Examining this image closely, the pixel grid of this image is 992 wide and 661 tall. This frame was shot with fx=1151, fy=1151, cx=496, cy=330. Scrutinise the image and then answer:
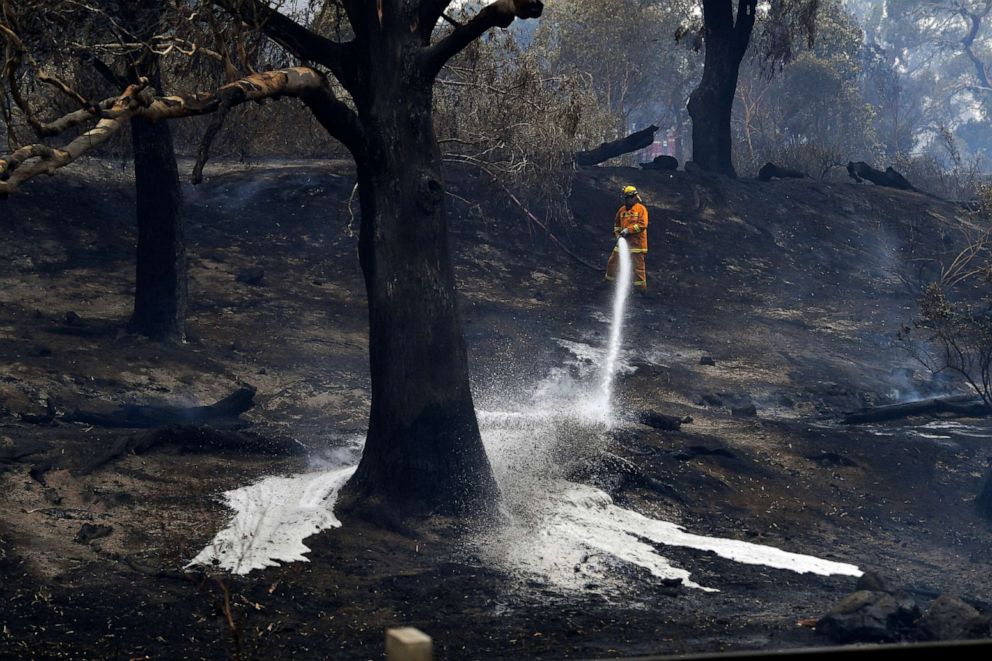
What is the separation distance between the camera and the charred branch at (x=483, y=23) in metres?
8.38

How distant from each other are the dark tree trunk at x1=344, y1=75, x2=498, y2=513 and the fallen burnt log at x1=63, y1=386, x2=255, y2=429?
282 centimetres

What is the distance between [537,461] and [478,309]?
765 cm

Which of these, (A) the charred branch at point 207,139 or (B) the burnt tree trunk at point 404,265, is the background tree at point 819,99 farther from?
(A) the charred branch at point 207,139

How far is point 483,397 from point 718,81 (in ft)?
44.3

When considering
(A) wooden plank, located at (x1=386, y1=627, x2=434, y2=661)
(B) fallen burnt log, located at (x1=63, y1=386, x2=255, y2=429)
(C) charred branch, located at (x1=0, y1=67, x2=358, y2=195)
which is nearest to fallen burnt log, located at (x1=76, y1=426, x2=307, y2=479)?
(B) fallen burnt log, located at (x1=63, y1=386, x2=255, y2=429)

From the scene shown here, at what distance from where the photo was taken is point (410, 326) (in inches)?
376

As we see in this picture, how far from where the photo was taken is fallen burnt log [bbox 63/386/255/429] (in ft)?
38.4

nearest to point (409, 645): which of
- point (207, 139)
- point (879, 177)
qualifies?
point (207, 139)

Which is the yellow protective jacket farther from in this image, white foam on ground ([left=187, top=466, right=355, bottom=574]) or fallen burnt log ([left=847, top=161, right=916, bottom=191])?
fallen burnt log ([left=847, top=161, right=916, bottom=191])

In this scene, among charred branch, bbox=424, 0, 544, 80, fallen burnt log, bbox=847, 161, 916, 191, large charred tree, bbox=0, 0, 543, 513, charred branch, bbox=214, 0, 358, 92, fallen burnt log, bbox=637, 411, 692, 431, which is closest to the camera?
charred branch, bbox=424, 0, 544, 80

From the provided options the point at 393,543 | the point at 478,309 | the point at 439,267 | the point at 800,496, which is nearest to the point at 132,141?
the point at 478,309

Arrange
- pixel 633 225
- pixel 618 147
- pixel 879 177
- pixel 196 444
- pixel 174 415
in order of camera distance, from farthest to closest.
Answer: pixel 879 177
pixel 618 147
pixel 633 225
pixel 174 415
pixel 196 444

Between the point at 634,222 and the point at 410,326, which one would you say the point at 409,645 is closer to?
the point at 410,326

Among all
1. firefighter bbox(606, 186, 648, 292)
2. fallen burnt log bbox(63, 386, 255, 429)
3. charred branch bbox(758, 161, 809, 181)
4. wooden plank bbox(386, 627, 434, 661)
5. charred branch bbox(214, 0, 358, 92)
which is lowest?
fallen burnt log bbox(63, 386, 255, 429)
